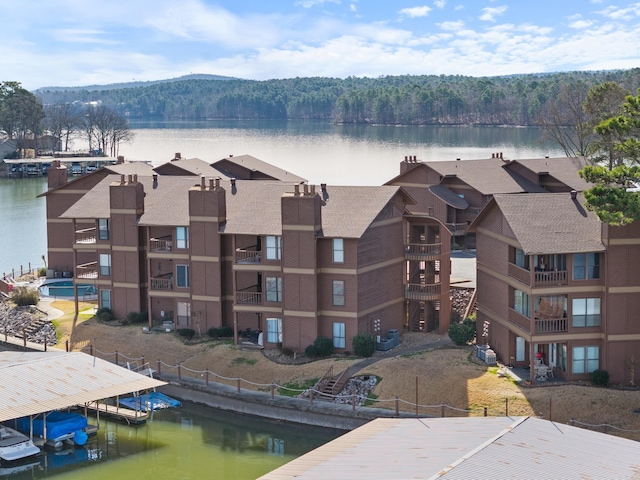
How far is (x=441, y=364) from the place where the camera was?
43.6m

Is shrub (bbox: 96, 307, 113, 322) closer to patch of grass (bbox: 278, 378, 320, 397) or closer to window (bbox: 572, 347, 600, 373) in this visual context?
patch of grass (bbox: 278, 378, 320, 397)

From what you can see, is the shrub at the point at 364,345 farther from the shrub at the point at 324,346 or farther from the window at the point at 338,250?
the window at the point at 338,250

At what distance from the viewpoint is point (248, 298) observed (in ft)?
162

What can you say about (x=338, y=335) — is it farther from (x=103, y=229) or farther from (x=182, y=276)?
(x=103, y=229)

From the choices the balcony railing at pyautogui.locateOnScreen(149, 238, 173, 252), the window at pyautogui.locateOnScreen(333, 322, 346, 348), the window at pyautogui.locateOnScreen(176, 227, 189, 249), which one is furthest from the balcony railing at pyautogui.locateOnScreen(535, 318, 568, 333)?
the balcony railing at pyautogui.locateOnScreen(149, 238, 173, 252)

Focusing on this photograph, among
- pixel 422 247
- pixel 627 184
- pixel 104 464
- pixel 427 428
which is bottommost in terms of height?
pixel 104 464

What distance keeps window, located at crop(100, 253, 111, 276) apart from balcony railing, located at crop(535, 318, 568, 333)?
79.3 feet

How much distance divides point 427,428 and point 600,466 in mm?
6663

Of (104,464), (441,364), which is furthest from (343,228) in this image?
(104,464)

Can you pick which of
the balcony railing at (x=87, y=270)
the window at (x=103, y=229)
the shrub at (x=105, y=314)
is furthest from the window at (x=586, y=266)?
the balcony railing at (x=87, y=270)

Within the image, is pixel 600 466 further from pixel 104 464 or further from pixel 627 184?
pixel 104 464

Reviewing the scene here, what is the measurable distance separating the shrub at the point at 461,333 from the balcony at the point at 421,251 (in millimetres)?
3896

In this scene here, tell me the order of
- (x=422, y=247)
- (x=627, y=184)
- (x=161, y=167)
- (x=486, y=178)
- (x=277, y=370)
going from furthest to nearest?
(x=486, y=178), (x=161, y=167), (x=422, y=247), (x=277, y=370), (x=627, y=184)

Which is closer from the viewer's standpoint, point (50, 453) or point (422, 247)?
point (50, 453)
